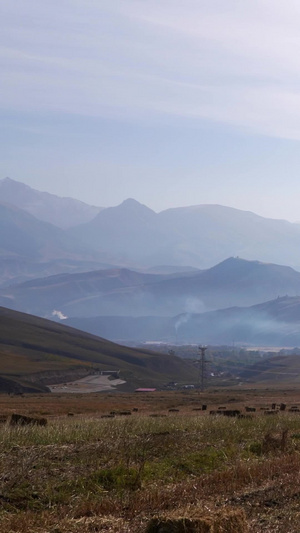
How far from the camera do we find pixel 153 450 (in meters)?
15.4

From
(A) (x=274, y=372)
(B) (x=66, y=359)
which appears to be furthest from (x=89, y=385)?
(A) (x=274, y=372)

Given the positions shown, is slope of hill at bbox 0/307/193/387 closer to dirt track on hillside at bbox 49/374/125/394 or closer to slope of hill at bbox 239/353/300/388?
dirt track on hillside at bbox 49/374/125/394

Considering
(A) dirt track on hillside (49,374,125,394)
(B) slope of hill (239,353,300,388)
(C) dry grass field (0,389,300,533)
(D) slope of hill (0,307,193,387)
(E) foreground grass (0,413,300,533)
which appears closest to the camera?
(C) dry grass field (0,389,300,533)

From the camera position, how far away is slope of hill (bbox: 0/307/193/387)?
130375 millimetres

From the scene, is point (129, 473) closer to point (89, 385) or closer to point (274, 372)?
point (89, 385)

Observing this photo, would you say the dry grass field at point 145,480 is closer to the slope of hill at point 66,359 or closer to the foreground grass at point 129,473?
the foreground grass at point 129,473

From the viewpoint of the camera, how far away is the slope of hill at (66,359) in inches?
5133

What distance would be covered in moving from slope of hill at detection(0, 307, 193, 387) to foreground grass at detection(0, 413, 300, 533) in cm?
9842

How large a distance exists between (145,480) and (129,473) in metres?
A: 0.30

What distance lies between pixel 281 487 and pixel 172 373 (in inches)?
6342

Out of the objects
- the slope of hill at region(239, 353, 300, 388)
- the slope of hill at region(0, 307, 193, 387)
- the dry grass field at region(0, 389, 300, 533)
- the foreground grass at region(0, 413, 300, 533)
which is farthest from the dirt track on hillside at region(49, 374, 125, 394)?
the dry grass field at region(0, 389, 300, 533)

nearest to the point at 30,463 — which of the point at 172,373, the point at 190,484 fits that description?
the point at 190,484

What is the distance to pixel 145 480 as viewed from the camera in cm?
1316

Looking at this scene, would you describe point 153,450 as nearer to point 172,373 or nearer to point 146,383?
point 146,383
